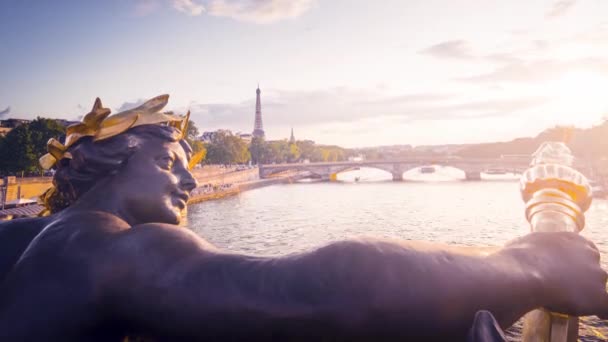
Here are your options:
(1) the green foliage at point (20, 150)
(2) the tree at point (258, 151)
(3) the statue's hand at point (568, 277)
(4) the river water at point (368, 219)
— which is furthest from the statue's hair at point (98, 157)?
(2) the tree at point (258, 151)

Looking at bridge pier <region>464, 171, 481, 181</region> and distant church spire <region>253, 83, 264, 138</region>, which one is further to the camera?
distant church spire <region>253, 83, 264, 138</region>

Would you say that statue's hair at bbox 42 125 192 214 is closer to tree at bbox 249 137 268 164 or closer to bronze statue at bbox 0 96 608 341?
bronze statue at bbox 0 96 608 341

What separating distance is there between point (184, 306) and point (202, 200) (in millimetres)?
38252

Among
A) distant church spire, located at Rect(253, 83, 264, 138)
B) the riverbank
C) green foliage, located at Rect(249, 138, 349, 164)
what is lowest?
the riverbank

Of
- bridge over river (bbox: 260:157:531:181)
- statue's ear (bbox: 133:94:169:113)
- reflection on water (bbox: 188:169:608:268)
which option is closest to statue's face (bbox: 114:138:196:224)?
statue's ear (bbox: 133:94:169:113)

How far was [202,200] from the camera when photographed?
38.0 metres

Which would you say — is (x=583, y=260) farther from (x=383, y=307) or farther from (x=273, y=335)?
(x=273, y=335)

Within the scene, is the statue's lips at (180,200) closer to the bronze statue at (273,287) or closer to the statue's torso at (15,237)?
the bronze statue at (273,287)

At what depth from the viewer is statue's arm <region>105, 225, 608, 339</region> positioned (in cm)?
76

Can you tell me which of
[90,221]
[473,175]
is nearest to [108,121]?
[90,221]

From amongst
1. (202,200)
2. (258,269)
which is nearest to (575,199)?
(258,269)

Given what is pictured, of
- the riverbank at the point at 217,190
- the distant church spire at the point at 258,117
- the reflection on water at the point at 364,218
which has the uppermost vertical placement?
the distant church spire at the point at 258,117

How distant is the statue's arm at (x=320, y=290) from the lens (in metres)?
0.76

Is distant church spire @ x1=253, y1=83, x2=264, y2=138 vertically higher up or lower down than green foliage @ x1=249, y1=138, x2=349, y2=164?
higher up
